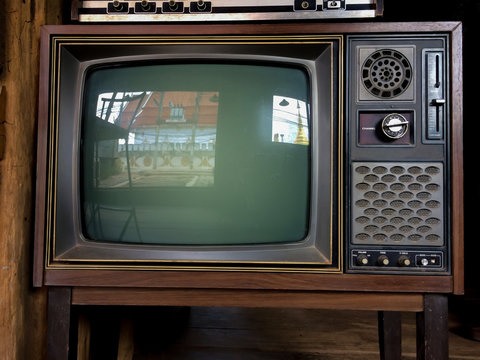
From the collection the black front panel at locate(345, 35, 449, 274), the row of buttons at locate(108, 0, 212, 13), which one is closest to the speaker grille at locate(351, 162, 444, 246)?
the black front panel at locate(345, 35, 449, 274)

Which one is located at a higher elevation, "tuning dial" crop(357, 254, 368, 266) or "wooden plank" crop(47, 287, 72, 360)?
"tuning dial" crop(357, 254, 368, 266)

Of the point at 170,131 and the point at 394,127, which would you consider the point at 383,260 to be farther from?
the point at 170,131

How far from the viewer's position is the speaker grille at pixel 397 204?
0.73 metres

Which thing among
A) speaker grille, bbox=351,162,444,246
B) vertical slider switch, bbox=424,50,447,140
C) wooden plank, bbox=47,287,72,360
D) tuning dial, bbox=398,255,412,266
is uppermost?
vertical slider switch, bbox=424,50,447,140

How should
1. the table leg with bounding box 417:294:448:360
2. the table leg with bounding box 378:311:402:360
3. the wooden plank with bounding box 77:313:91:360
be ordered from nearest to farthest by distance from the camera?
the table leg with bounding box 417:294:448:360 → the wooden plank with bounding box 77:313:91:360 → the table leg with bounding box 378:311:402:360

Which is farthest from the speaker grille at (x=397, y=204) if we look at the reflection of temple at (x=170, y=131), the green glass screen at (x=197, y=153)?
the reflection of temple at (x=170, y=131)

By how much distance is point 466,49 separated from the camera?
1.66 m

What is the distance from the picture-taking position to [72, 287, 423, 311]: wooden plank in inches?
29.8

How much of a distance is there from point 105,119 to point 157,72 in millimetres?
161

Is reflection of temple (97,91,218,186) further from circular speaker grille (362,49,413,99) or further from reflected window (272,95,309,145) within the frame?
circular speaker grille (362,49,413,99)

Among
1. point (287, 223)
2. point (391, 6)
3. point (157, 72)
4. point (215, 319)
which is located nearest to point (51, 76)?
point (157, 72)

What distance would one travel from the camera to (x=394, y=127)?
0.74 m

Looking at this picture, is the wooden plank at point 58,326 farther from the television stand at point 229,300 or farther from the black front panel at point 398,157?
the black front panel at point 398,157

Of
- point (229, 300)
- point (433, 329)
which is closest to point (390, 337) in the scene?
point (433, 329)
